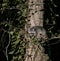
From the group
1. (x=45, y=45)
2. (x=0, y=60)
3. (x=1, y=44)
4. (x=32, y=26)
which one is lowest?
(x=0, y=60)

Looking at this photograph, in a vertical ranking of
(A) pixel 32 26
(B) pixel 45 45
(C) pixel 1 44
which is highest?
(A) pixel 32 26

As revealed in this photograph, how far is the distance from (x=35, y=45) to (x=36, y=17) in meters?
0.34

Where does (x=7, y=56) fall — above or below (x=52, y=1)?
below

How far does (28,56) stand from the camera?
331 centimetres

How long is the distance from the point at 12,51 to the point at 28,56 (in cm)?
100

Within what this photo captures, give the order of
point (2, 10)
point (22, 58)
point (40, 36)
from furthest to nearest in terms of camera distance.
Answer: point (2, 10) → point (22, 58) → point (40, 36)

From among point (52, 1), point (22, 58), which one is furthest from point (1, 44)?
point (52, 1)

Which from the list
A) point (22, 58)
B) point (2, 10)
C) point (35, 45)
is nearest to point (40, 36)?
point (35, 45)

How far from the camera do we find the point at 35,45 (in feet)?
10.7

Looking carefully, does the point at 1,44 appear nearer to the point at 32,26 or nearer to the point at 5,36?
the point at 5,36

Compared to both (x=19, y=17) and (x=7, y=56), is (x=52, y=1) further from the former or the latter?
(x=7, y=56)

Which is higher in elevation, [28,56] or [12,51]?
[28,56]

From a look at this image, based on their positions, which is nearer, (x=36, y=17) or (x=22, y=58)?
(x=36, y=17)

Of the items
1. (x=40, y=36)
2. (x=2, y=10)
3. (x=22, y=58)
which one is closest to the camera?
Result: (x=40, y=36)
